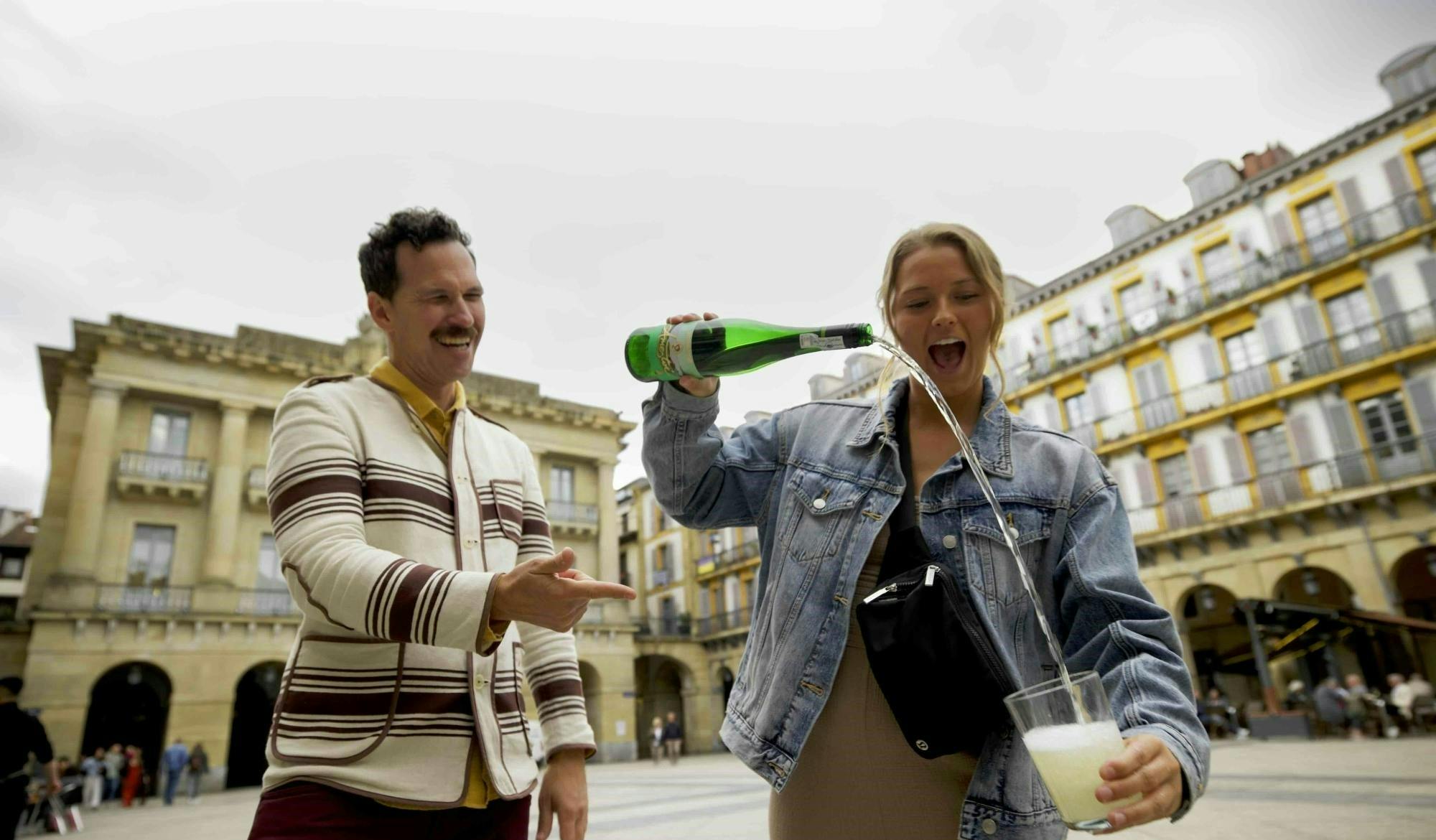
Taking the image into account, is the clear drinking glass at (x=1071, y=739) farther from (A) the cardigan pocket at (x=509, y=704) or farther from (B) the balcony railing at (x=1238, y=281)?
(B) the balcony railing at (x=1238, y=281)

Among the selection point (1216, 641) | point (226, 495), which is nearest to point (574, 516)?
point (226, 495)

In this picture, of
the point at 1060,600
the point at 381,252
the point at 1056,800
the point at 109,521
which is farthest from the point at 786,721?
the point at 109,521

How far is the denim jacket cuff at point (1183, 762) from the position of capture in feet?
4.28

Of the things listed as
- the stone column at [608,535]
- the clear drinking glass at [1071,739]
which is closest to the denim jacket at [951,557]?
the clear drinking glass at [1071,739]

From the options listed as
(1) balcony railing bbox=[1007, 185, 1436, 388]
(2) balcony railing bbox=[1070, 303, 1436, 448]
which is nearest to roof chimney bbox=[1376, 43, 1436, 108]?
(1) balcony railing bbox=[1007, 185, 1436, 388]

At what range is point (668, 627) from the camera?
127 ft

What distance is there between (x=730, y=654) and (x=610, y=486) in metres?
9.89

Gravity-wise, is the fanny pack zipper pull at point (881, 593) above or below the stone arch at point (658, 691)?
above

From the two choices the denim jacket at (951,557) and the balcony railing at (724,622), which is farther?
the balcony railing at (724,622)

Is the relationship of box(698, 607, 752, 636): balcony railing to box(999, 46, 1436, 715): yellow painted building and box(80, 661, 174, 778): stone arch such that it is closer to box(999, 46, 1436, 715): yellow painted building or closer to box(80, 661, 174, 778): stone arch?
box(999, 46, 1436, 715): yellow painted building

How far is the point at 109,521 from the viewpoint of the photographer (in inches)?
866

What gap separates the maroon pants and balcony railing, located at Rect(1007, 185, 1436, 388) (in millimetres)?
25114

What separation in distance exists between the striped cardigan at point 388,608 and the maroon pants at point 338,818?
0.04m

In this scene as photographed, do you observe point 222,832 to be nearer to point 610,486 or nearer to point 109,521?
point 109,521
